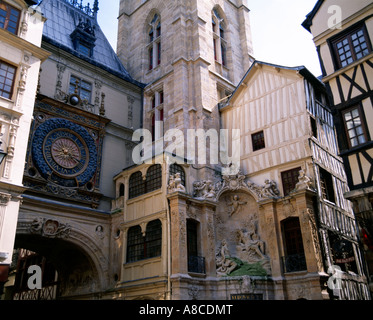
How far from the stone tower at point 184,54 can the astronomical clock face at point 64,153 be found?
475 cm

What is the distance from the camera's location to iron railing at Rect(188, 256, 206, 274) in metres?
16.2

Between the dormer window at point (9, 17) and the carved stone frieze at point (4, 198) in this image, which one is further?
the dormer window at point (9, 17)

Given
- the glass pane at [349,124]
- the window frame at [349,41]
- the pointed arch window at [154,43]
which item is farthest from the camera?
the pointed arch window at [154,43]

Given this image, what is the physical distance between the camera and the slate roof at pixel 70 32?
2167 centimetres

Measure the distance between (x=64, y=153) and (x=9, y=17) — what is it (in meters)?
6.68

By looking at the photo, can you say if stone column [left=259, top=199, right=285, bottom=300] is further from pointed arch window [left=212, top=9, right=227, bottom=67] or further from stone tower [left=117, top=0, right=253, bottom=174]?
pointed arch window [left=212, top=9, right=227, bottom=67]

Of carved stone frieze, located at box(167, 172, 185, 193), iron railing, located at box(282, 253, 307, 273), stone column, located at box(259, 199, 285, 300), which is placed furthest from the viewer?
carved stone frieze, located at box(167, 172, 185, 193)

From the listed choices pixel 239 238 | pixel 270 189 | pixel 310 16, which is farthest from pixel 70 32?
pixel 239 238

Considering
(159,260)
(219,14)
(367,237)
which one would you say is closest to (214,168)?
(159,260)

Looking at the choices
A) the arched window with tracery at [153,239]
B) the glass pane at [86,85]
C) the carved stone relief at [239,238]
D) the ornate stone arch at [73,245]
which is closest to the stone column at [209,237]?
the carved stone relief at [239,238]

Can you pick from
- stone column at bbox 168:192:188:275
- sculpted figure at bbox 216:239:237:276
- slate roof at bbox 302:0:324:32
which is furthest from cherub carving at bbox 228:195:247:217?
slate roof at bbox 302:0:324:32

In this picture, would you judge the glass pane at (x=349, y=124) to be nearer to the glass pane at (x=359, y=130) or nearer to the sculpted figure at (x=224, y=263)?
the glass pane at (x=359, y=130)

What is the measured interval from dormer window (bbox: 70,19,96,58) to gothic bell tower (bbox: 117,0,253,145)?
398cm

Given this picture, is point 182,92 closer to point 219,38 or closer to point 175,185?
point 219,38
